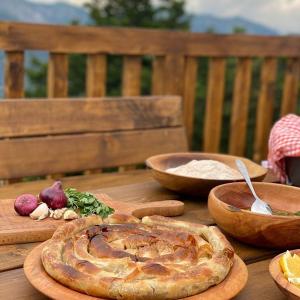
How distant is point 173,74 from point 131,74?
0.27 m

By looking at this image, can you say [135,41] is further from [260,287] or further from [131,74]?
[260,287]

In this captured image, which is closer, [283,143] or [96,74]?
[283,143]

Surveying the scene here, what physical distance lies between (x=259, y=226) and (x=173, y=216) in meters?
0.33

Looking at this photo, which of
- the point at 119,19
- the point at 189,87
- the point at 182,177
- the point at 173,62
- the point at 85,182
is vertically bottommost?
the point at 85,182

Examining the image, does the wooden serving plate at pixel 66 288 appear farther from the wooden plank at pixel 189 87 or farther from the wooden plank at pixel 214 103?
the wooden plank at pixel 214 103

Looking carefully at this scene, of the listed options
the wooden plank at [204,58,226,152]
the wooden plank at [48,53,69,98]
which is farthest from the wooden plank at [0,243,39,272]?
the wooden plank at [204,58,226,152]

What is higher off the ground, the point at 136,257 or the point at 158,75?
the point at 158,75

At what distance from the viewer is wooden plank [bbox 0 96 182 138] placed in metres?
2.00

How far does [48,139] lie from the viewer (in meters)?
2.09

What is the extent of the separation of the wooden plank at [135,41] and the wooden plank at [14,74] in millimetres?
42

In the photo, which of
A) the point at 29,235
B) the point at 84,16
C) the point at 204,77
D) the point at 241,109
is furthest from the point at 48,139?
the point at 84,16

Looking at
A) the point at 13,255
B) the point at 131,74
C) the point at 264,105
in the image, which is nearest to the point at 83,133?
the point at 131,74

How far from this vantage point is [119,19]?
14758 millimetres

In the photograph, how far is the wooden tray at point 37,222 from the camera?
1.17 metres
